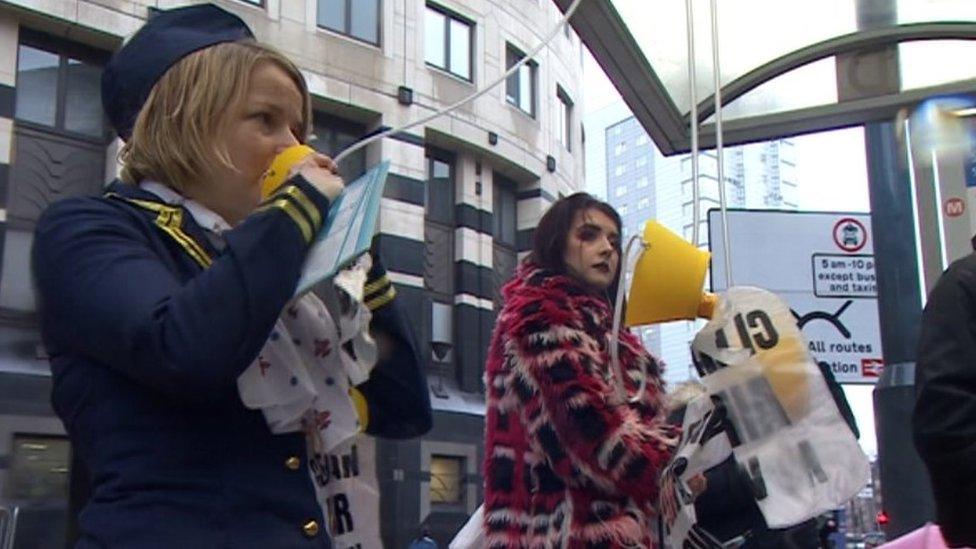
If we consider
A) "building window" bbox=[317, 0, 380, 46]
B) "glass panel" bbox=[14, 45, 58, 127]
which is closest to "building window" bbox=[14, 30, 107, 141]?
"glass panel" bbox=[14, 45, 58, 127]

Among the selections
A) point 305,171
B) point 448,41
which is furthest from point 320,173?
point 448,41

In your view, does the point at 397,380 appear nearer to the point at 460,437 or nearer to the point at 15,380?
the point at 15,380

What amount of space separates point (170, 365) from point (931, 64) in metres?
4.54

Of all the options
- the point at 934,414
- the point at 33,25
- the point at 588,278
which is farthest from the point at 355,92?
the point at 934,414

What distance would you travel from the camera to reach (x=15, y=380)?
14242 mm

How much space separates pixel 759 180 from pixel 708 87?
1796cm

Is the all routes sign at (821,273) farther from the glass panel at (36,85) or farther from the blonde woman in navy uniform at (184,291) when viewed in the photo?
the glass panel at (36,85)

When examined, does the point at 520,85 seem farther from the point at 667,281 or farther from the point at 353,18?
the point at 667,281

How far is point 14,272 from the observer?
49.1ft

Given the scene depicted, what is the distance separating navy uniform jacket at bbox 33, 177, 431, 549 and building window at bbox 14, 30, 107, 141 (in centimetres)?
1537

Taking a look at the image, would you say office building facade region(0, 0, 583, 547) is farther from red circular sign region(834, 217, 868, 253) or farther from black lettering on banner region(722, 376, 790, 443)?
black lettering on banner region(722, 376, 790, 443)

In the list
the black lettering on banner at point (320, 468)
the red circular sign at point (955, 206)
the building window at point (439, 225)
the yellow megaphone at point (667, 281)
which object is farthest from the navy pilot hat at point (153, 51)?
the building window at point (439, 225)

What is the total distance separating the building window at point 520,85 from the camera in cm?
2153

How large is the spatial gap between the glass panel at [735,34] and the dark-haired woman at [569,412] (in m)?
1.94
